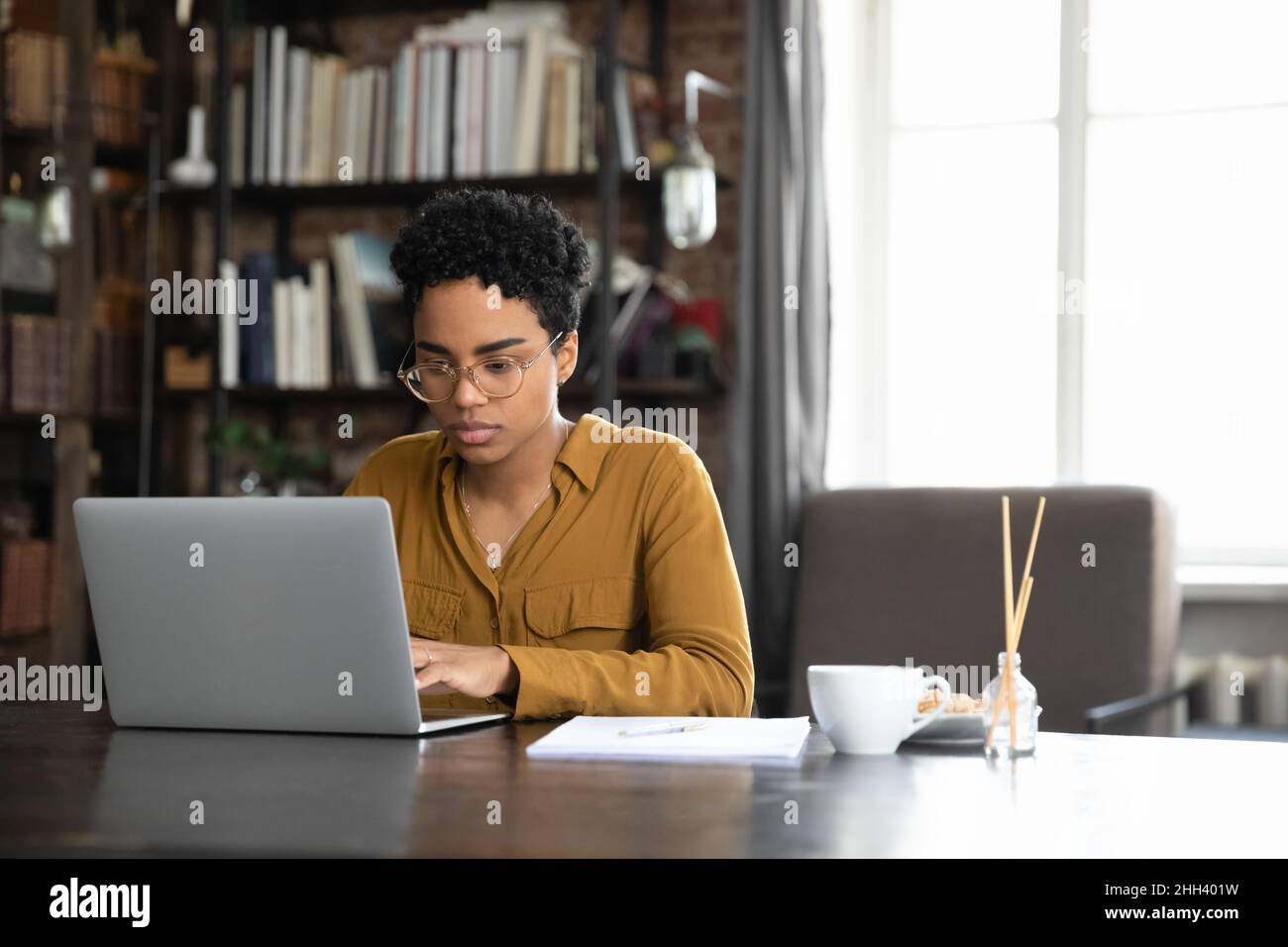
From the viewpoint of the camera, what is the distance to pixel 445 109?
145 inches

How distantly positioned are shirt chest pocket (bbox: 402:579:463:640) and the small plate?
72 centimetres

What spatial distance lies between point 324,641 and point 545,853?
52cm

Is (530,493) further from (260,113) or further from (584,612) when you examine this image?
(260,113)

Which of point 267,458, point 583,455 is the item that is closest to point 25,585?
point 267,458

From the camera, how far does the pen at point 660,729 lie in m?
1.42

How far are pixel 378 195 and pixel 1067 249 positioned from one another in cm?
184

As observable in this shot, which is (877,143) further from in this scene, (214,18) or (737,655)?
(737,655)

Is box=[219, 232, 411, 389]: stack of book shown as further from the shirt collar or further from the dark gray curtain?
the shirt collar

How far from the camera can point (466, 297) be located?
1881mm

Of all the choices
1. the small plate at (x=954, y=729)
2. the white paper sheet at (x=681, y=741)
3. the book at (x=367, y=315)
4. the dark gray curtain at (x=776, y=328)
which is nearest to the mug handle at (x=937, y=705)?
the small plate at (x=954, y=729)

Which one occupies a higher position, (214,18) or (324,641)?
(214,18)
